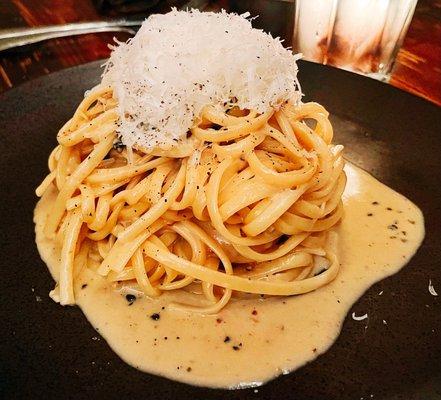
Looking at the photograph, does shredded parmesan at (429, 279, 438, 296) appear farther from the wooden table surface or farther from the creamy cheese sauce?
the wooden table surface

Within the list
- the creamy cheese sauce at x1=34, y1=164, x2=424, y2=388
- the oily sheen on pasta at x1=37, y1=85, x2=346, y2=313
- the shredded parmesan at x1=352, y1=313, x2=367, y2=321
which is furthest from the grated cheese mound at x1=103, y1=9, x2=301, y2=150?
the shredded parmesan at x1=352, y1=313, x2=367, y2=321

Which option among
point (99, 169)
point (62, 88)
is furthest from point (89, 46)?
point (99, 169)

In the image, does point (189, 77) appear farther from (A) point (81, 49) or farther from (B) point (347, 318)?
(A) point (81, 49)

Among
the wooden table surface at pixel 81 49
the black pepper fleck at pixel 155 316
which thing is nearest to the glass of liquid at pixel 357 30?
the wooden table surface at pixel 81 49

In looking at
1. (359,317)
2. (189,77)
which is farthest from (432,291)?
(189,77)

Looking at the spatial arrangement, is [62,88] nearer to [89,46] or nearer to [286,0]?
[89,46]

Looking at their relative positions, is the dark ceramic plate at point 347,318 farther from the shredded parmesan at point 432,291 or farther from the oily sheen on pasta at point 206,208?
the oily sheen on pasta at point 206,208

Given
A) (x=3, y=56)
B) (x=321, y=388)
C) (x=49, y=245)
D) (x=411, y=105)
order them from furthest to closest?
(x=3, y=56)
(x=411, y=105)
(x=49, y=245)
(x=321, y=388)
